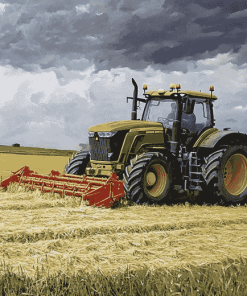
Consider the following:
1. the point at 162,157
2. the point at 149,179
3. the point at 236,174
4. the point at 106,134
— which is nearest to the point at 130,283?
the point at 149,179

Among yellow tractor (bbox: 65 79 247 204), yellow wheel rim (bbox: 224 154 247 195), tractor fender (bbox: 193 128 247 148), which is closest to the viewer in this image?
yellow tractor (bbox: 65 79 247 204)

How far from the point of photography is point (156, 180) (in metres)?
8.50

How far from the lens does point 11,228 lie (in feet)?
18.3

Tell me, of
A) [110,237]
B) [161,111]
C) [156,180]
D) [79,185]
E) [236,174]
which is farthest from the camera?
[236,174]

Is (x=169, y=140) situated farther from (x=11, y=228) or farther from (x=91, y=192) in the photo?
(x=11, y=228)

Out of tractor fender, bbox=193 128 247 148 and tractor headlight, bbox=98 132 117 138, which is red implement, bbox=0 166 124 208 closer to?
tractor headlight, bbox=98 132 117 138

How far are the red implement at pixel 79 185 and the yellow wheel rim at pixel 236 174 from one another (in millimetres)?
3231

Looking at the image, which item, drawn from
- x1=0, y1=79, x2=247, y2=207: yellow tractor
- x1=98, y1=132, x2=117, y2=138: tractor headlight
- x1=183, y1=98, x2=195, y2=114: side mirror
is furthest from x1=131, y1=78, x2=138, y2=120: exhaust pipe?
x1=183, y1=98, x2=195, y2=114: side mirror

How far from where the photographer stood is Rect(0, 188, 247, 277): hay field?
4223 mm

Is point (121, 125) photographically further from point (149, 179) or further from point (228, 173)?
point (228, 173)

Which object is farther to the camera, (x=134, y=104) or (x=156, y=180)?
(x=134, y=104)

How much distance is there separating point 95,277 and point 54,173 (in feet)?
19.9

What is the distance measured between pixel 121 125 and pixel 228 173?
3.00 meters

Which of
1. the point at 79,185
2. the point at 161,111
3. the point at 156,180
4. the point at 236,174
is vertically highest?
the point at 161,111
